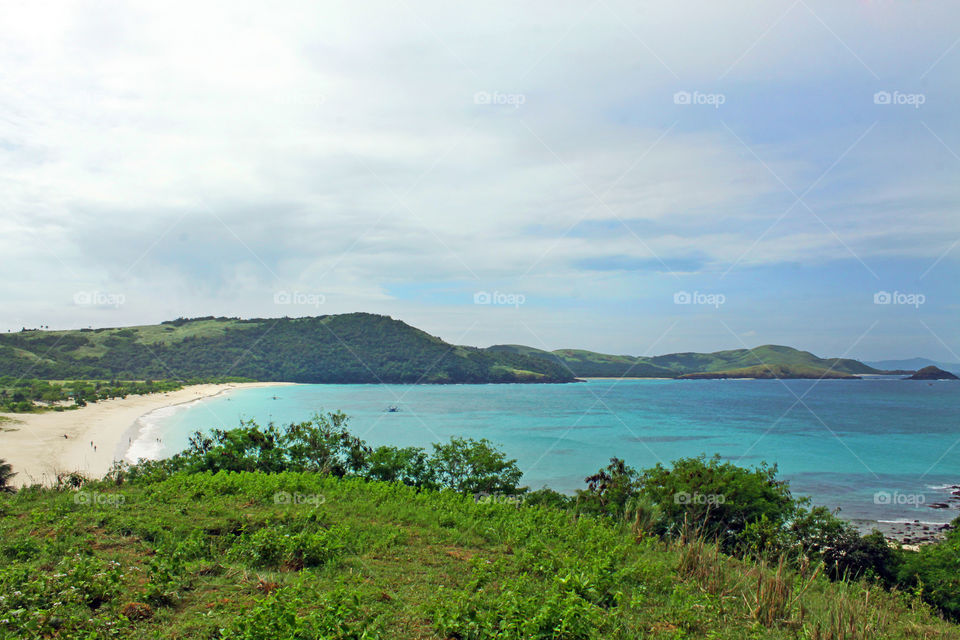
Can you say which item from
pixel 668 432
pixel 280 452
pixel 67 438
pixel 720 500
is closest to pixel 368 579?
pixel 280 452

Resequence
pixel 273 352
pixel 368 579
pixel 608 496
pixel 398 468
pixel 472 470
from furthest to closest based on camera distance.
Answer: pixel 273 352 < pixel 608 496 < pixel 472 470 < pixel 398 468 < pixel 368 579

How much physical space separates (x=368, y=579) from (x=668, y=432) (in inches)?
3235

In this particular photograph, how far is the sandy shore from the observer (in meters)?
37.6

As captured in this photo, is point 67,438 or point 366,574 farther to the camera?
point 67,438

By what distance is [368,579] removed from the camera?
7.26m

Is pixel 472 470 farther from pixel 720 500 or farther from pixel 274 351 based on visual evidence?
pixel 274 351

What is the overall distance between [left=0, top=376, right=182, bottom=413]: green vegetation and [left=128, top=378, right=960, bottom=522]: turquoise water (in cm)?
1151

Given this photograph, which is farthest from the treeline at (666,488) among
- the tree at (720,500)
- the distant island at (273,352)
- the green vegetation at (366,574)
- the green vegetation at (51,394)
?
the distant island at (273,352)

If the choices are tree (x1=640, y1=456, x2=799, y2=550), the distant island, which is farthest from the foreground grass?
the distant island

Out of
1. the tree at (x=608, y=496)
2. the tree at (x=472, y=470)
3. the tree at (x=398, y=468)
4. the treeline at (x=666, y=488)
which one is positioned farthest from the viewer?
the tree at (x=608, y=496)

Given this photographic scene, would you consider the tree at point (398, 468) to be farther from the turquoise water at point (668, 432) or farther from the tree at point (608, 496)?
the turquoise water at point (668, 432)

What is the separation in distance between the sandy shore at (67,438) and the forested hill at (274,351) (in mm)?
60565

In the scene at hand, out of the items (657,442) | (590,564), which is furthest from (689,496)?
(657,442)

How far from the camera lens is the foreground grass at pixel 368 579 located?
542 cm
